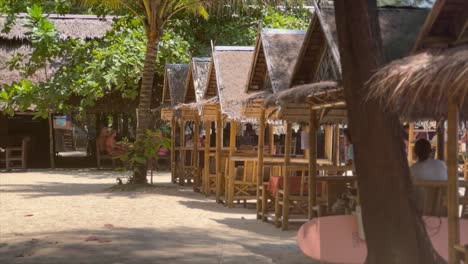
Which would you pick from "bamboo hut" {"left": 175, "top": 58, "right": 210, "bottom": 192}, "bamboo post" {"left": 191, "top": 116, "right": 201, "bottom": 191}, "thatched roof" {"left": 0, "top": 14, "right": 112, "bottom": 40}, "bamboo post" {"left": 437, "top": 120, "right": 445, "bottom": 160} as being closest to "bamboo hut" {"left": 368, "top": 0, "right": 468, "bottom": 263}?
"bamboo post" {"left": 437, "top": 120, "right": 445, "bottom": 160}

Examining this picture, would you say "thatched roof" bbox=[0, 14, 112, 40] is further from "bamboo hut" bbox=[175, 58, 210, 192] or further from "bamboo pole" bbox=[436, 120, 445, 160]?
"bamboo pole" bbox=[436, 120, 445, 160]

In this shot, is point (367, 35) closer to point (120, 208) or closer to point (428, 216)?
point (428, 216)

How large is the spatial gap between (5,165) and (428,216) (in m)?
20.0

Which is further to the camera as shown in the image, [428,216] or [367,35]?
[428,216]

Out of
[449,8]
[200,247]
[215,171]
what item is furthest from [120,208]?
[449,8]

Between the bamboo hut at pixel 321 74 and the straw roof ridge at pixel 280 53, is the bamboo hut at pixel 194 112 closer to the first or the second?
the straw roof ridge at pixel 280 53

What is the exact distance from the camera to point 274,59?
1195 cm

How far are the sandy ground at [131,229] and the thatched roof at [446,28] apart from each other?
2.63 meters

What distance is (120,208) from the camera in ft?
43.0

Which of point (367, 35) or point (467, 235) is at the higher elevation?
point (367, 35)

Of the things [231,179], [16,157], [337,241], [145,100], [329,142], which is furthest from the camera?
[16,157]

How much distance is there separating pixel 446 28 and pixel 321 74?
2.86 metres

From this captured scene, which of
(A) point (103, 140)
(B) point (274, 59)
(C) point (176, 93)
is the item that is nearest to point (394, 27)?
(B) point (274, 59)

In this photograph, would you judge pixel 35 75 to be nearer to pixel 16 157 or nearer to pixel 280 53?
pixel 16 157
